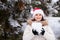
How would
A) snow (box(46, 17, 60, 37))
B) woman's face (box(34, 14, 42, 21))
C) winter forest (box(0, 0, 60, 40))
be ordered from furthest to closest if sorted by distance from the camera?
snow (box(46, 17, 60, 37)) < winter forest (box(0, 0, 60, 40)) < woman's face (box(34, 14, 42, 21))

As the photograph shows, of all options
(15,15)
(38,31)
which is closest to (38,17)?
(38,31)

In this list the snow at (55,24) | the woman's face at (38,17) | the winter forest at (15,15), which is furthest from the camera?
the snow at (55,24)

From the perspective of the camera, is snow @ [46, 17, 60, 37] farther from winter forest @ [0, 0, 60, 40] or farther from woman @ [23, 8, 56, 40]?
woman @ [23, 8, 56, 40]

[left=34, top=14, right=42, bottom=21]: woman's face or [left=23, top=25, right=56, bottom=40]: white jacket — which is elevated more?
[left=34, top=14, right=42, bottom=21]: woman's face

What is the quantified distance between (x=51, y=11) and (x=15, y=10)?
0.49 m

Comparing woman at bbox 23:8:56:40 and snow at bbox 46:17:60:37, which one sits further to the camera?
snow at bbox 46:17:60:37

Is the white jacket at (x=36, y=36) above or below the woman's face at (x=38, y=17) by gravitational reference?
below

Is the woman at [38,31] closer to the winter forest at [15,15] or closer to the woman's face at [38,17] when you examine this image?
the woman's face at [38,17]

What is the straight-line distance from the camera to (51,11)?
2.45 m

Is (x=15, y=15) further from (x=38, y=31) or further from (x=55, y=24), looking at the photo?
(x=55, y=24)

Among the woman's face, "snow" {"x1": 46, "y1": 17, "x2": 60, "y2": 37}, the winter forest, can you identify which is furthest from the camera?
"snow" {"x1": 46, "y1": 17, "x2": 60, "y2": 37}

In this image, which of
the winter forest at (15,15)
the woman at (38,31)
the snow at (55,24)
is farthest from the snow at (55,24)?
the woman at (38,31)

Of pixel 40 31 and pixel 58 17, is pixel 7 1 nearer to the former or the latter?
pixel 40 31

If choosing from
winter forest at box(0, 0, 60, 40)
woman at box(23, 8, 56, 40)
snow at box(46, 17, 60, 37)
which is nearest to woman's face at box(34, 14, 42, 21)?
woman at box(23, 8, 56, 40)
